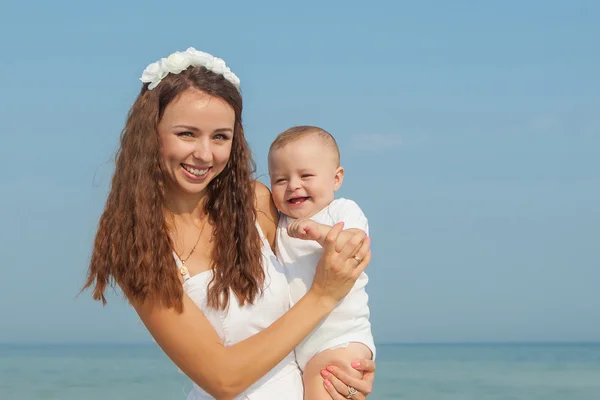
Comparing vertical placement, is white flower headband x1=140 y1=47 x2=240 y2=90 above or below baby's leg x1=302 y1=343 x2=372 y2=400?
above

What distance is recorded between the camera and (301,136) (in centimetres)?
421

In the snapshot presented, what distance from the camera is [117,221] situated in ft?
13.5

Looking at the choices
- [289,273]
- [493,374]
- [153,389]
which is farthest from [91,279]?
[493,374]

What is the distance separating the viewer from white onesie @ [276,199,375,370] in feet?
13.2

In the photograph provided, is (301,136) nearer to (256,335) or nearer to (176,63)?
(176,63)

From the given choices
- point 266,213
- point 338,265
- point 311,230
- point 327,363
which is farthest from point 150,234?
point 327,363

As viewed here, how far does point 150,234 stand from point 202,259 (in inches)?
11.9

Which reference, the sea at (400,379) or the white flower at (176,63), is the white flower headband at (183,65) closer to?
the white flower at (176,63)

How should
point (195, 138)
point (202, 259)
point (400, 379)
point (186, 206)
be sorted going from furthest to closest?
point (400, 379), point (186, 206), point (202, 259), point (195, 138)

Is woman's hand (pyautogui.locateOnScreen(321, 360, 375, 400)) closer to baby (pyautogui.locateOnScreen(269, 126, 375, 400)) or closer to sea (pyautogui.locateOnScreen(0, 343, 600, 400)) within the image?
baby (pyautogui.locateOnScreen(269, 126, 375, 400))

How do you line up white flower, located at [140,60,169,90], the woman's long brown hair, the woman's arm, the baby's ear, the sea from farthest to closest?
the sea, the baby's ear, white flower, located at [140,60,169,90], the woman's long brown hair, the woman's arm

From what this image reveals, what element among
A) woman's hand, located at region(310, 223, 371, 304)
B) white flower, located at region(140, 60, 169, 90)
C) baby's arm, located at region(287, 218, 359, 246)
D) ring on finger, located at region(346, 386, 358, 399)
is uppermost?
white flower, located at region(140, 60, 169, 90)

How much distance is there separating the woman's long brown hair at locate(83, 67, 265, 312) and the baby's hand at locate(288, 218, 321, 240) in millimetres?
304

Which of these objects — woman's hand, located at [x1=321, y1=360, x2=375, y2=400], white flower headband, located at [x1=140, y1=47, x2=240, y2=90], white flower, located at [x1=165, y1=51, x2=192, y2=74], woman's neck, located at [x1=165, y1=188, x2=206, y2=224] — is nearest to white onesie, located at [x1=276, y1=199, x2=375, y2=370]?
woman's hand, located at [x1=321, y1=360, x2=375, y2=400]
